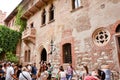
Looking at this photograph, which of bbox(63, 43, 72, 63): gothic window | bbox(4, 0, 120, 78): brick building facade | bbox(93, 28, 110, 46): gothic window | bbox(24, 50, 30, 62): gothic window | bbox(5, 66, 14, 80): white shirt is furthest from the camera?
bbox(24, 50, 30, 62): gothic window

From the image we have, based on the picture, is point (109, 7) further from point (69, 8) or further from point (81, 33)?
point (69, 8)

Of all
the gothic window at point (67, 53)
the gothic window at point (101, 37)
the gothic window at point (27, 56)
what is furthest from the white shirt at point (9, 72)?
the gothic window at point (27, 56)

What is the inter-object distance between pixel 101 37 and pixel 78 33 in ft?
5.91

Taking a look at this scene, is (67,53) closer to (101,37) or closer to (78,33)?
(78,33)

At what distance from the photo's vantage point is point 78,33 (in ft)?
36.3

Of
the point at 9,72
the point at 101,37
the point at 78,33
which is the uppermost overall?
the point at 78,33

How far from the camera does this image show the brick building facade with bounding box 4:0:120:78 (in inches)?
357

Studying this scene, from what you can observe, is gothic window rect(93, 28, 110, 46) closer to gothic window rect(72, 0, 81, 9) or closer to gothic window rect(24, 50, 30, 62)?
gothic window rect(72, 0, 81, 9)

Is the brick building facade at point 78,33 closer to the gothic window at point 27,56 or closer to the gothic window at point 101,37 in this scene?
the gothic window at point 101,37

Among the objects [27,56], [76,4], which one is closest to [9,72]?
[76,4]

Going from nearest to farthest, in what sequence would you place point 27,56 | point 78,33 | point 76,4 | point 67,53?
point 78,33 → point 67,53 → point 76,4 → point 27,56

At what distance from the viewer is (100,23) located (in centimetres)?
970

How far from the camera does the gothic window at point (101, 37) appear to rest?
941cm

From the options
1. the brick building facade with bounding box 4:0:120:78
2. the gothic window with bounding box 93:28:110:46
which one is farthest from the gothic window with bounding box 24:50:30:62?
the gothic window with bounding box 93:28:110:46
